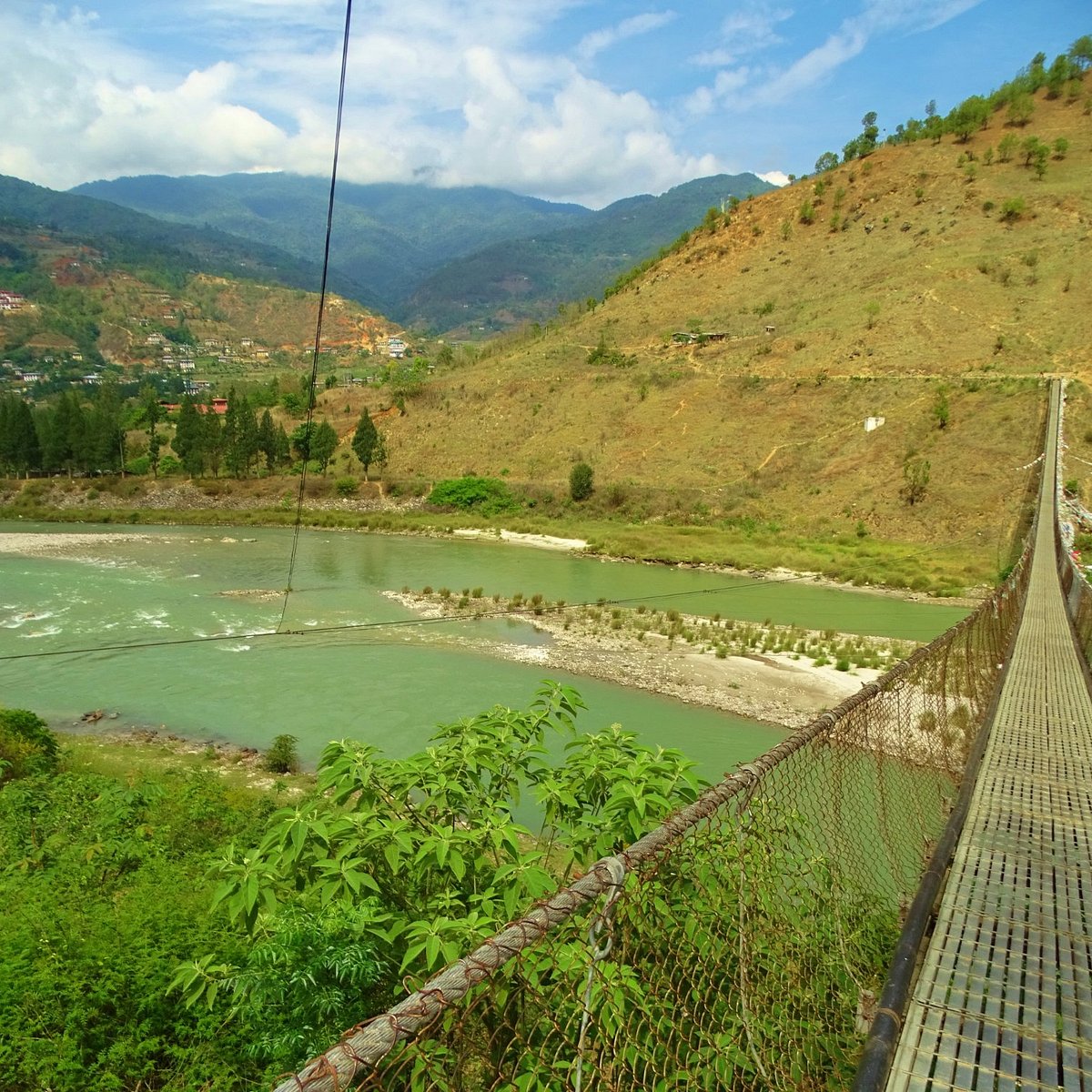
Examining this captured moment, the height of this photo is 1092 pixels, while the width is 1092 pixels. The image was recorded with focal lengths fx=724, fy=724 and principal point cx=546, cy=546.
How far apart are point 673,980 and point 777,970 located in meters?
0.43

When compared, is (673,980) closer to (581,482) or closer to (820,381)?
(581,482)

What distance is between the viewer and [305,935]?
2.73 meters

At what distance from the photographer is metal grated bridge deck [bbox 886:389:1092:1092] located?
2.42 m

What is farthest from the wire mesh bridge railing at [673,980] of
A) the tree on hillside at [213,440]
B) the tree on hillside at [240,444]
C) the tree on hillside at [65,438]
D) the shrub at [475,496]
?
the tree on hillside at [65,438]

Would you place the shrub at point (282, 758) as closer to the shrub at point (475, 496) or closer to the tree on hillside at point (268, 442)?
the shrub at point (475, 496)

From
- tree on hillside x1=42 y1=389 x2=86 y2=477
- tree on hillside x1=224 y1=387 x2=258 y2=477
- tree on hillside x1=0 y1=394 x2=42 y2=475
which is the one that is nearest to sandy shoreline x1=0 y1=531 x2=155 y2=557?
tree on hillside x1=224 y1=387 x2=258 y2=477

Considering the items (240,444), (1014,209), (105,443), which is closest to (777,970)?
(240,444)

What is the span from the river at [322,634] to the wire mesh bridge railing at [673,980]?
22.5 feet

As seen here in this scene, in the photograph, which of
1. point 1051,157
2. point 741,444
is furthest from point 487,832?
point 1051,157

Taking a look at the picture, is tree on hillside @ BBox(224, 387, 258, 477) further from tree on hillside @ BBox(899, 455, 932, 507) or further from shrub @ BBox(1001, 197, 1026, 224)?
shrub @ BBox(1001, 197, 1026, 224)

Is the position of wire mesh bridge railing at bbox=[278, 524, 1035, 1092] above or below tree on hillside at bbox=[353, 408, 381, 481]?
below

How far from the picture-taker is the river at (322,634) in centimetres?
1259

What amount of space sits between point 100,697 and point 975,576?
25010 mm

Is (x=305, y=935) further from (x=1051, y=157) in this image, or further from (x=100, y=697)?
(x=1051, y=157)
